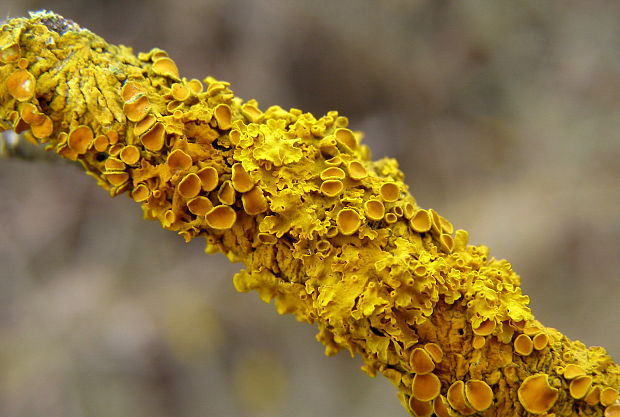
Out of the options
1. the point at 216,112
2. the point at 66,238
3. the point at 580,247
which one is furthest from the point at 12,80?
the point at 580,247

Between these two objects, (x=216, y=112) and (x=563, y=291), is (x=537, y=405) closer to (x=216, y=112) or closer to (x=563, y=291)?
(x=216, y=112)

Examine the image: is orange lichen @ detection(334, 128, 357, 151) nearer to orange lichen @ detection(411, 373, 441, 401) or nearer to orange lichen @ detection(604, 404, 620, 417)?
orange lichen @ detection(411, 373, 441, 401)

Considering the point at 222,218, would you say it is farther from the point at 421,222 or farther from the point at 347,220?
the point at 421,222

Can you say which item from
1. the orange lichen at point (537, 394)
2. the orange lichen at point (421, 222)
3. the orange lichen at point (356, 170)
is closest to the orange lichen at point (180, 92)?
the orange lichen at point (356, 170)

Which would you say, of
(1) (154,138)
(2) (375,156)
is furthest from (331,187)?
(2) (375,156)

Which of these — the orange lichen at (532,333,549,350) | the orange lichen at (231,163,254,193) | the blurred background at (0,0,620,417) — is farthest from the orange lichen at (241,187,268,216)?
the blurred background at (0,0,620,417)

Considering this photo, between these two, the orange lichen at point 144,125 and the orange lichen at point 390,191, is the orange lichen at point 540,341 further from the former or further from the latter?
the orange lichen at point 144,125
